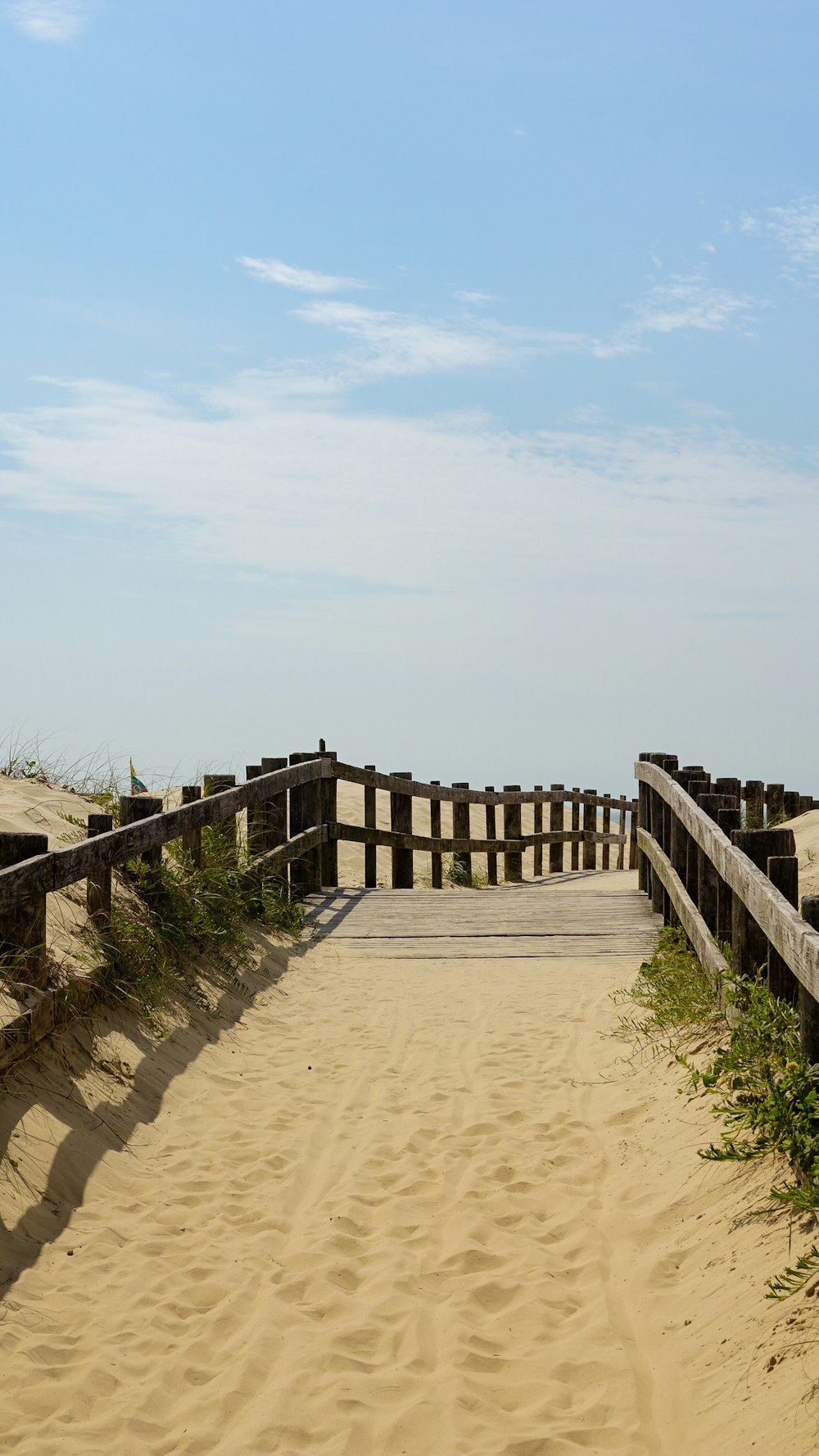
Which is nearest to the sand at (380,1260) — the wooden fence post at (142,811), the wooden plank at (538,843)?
the wooden fence post at (142,811)

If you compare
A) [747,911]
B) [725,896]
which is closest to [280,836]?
[725,896]

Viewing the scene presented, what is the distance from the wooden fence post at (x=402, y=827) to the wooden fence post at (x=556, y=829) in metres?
6.29

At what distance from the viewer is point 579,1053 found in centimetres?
651

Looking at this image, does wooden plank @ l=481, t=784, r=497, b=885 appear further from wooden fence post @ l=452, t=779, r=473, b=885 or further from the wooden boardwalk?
the wooden boardwalk

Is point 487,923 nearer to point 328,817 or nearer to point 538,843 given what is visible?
point 328,817

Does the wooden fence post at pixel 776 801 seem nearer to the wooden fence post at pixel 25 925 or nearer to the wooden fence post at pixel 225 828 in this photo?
the wooden fence post at pixel 225 828

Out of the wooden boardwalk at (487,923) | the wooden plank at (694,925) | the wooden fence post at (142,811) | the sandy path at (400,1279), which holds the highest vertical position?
the wooden fence post at (142,811)

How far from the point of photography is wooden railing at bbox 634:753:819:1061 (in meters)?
3.85

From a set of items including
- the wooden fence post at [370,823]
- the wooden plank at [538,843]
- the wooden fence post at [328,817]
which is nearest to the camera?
the wooden fence post at [328,817]

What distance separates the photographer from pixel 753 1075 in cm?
447

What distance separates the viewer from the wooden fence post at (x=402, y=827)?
13.5 metres

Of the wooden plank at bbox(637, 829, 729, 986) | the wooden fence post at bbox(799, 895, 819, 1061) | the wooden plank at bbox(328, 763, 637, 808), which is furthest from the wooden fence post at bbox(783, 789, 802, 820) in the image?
the wooden fence post at bbox(799, 895, 819, 1061)

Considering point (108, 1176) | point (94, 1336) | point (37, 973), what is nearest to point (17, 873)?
point (37, 973)

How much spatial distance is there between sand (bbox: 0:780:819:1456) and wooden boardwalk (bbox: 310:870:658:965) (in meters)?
2.85
